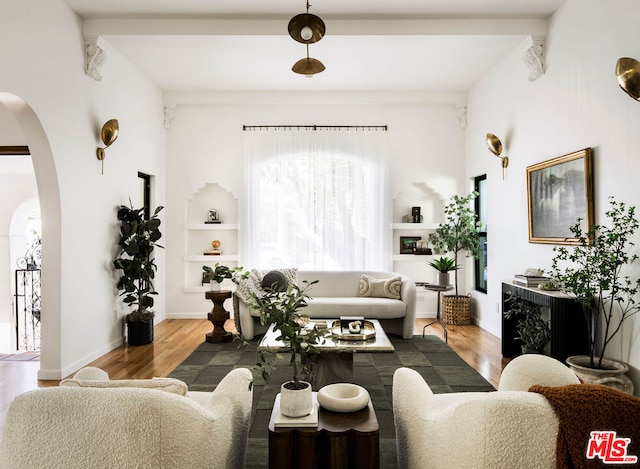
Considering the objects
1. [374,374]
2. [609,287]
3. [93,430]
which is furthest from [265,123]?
[93,430]

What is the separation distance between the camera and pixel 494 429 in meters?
1.24

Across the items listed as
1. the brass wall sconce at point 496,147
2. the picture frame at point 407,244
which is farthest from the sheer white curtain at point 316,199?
the brass wall sconce at point 496,147

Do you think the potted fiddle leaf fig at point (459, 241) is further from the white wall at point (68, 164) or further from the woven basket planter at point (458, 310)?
the white wall at point (68, 164)

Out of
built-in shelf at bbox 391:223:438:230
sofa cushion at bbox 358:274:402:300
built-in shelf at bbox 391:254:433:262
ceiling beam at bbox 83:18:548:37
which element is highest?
ceiling beam at bbox 83:18:548:37

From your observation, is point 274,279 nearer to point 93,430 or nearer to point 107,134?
point 107,134

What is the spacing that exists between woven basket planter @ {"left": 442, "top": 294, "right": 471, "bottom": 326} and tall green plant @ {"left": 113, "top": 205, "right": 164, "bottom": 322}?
3843mm

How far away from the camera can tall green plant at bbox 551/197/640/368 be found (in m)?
3.03

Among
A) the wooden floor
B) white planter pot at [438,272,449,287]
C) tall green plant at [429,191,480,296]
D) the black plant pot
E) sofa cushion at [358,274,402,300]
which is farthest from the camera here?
tall green plant at [429,191,480,296]

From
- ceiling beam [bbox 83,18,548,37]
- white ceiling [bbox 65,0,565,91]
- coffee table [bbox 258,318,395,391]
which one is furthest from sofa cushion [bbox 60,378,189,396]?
ceiling beam [bbox 83,18,548,37]

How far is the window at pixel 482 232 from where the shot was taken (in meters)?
6.11

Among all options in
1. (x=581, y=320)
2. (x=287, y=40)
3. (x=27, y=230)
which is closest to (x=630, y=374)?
(x=581, y=320)

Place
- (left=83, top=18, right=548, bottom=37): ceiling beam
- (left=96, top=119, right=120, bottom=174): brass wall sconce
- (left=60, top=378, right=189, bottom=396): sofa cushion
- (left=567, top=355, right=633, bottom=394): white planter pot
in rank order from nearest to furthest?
1. (left=60, top=378, right=189, bottom=396): sofa cushion
2. (left=567, top=355, right=633, bottom=394): white planter pot
3. (left=83, top=18, right=548, bottom=37): ceiling beam
4. (left=96, top=119, right=120, bottom=174): brass wall sconce

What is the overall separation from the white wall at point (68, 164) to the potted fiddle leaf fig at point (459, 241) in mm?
4180

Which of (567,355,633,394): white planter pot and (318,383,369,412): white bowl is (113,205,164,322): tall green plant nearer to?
(318,383,369,412): white bowl
